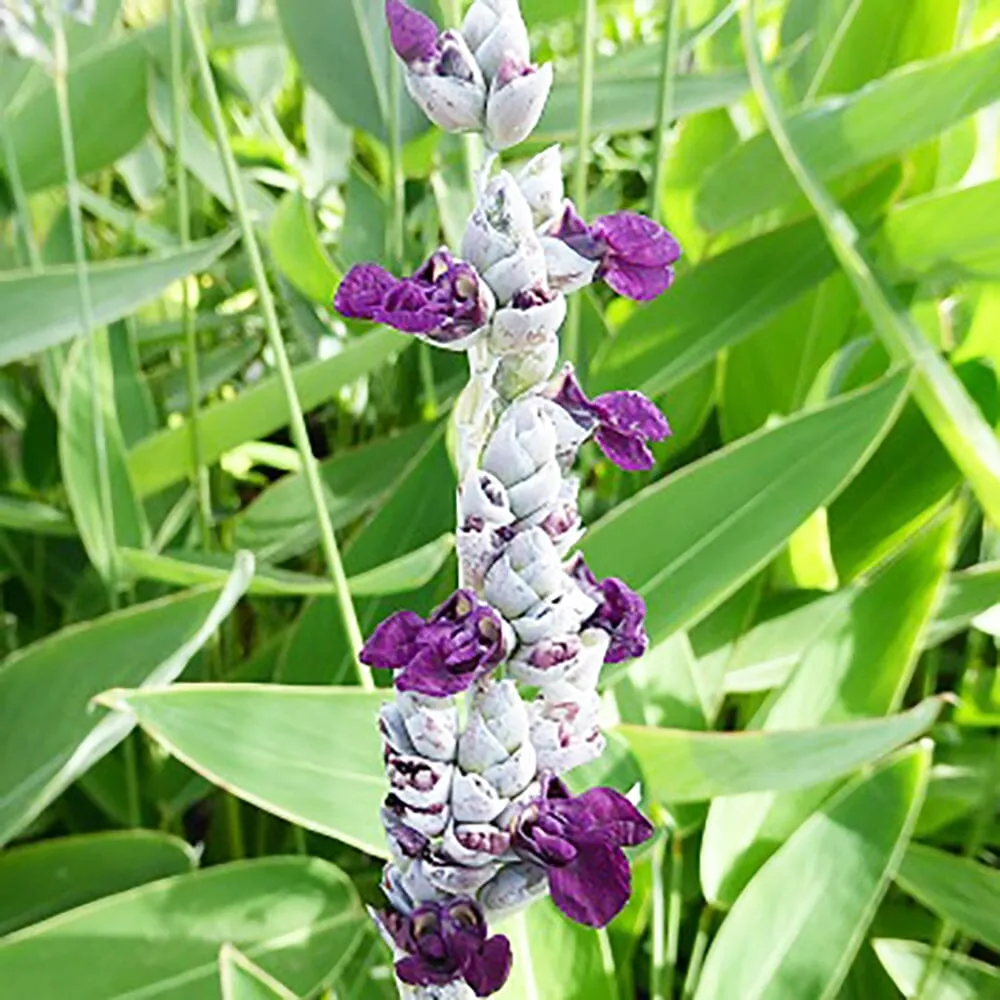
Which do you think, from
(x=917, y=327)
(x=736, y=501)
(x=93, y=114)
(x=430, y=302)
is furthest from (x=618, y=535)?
(x=93, y=114)

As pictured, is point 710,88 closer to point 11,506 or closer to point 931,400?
point 931,400

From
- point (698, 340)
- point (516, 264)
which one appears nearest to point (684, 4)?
point (698, 340)

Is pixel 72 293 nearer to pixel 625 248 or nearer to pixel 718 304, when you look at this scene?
pixel 718 304

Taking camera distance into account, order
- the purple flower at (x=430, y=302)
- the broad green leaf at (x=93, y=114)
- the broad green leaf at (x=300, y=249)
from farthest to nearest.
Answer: the broad green leaf at (x=93, y=114) < the broad green leaf at (x=300, y=249) < the purple flower at (x=430, y=302)

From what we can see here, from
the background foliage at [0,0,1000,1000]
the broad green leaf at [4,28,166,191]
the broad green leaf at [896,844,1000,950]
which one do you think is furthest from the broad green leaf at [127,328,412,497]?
the broad green leaf at [896,844,1000,950]

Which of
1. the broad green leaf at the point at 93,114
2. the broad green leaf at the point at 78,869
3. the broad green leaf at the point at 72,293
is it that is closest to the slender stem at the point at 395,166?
the broad green leaf at the point at 72,293

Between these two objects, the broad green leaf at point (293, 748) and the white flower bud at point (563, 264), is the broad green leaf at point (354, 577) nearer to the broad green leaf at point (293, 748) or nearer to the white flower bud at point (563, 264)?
the broad green leaf at point (293, 748)
